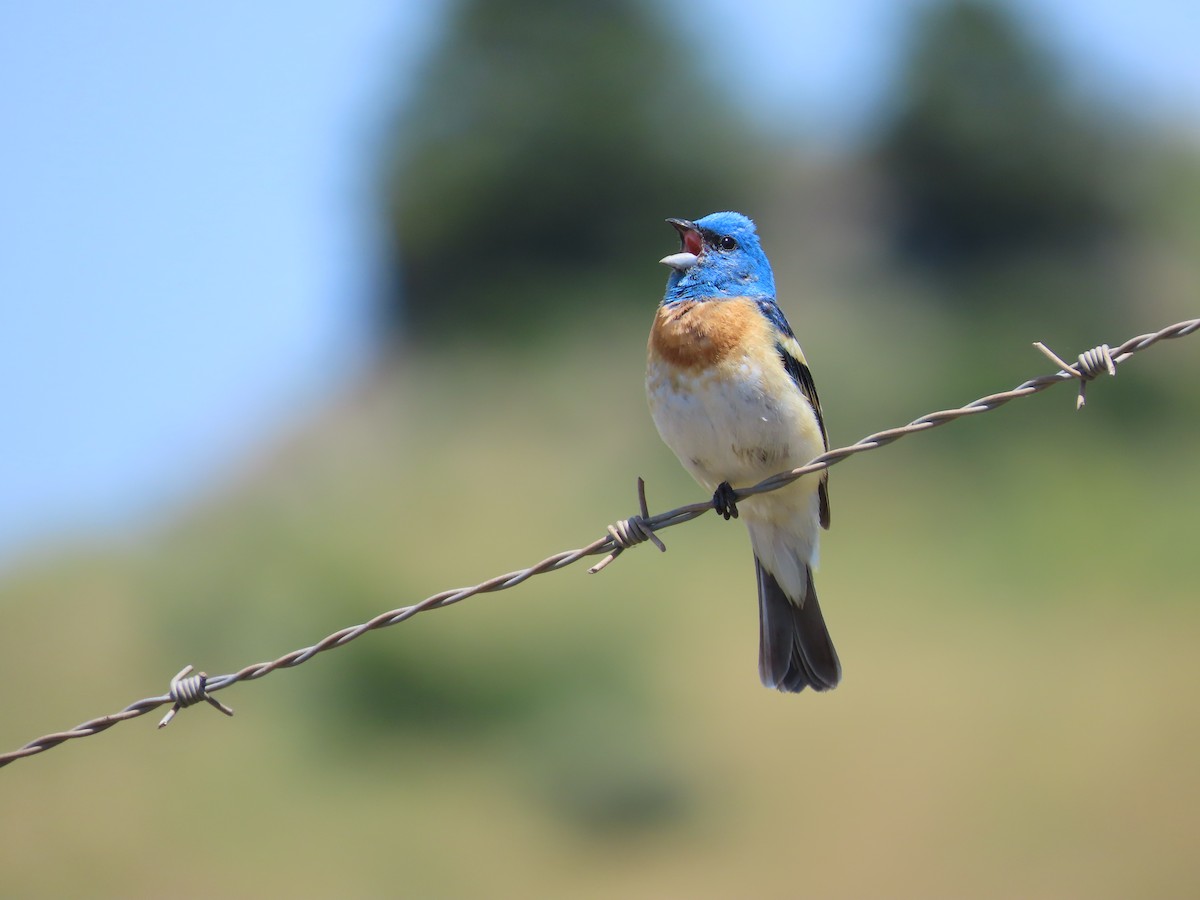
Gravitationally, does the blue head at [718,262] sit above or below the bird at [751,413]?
above

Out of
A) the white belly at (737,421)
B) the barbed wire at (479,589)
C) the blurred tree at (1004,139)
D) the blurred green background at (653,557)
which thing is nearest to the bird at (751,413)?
the white belly at (737,421)

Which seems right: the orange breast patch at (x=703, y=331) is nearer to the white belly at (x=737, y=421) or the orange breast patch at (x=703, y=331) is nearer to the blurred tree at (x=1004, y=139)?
the white belly at (x=737, y=421)

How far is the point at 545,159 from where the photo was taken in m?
35.6

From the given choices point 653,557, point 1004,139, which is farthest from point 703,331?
point 1004,139

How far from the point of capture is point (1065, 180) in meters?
34.2

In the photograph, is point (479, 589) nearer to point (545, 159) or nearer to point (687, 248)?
point (687, 248)

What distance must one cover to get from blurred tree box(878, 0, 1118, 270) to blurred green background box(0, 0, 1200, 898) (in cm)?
10

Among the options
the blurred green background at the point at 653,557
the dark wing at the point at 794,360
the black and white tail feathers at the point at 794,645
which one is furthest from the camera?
the blurred green background at the point at 653,557

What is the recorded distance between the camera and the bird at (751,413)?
6281 millimetres

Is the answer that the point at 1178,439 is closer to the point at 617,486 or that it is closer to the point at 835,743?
the point at 617,486

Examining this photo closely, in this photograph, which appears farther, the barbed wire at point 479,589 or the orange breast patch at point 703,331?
the orange breast patch at point 703,331

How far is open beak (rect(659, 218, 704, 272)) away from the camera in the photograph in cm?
688

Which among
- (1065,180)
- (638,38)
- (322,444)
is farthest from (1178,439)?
(322,444)

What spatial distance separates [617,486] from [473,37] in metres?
15.8
